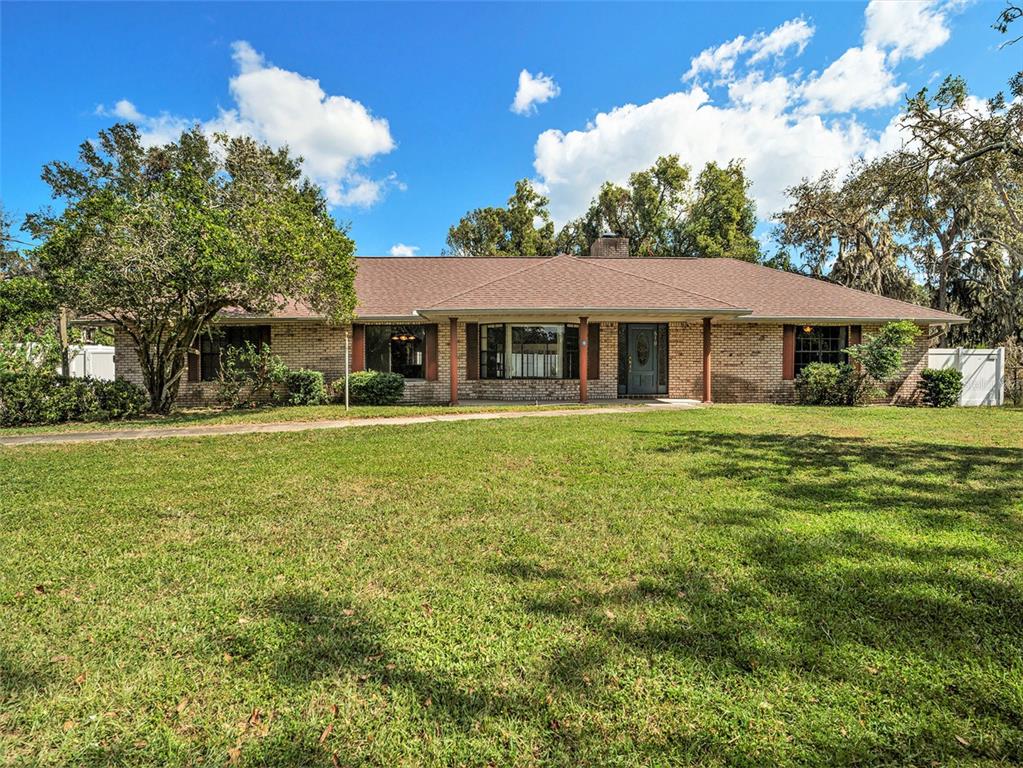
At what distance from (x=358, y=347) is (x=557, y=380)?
579 cm

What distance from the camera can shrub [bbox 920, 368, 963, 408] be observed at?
1362cm

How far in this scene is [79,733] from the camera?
196 cm

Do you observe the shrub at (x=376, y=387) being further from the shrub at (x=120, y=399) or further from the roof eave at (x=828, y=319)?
the roof eave at (x=828, y=319)

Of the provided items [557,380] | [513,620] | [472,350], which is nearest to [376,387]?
[472,350]

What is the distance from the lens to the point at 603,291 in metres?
13.3

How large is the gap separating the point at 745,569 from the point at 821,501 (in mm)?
2046

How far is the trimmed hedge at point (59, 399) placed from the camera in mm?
9609

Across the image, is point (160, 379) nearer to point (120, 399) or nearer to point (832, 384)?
point (120, 399)

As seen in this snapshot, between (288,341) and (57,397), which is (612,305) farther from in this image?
(57,397)

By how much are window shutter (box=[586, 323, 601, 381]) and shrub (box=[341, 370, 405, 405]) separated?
541 centimetres

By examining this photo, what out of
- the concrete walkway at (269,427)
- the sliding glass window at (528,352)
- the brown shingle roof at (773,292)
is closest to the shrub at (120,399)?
the concrete walkway at (269,427)

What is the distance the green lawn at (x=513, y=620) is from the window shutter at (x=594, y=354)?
9043mm

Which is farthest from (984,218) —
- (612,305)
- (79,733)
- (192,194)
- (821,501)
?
(79,733)

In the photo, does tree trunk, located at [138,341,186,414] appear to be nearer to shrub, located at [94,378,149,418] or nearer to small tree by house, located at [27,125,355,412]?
small tree by house, located at [27,125,355,412]
